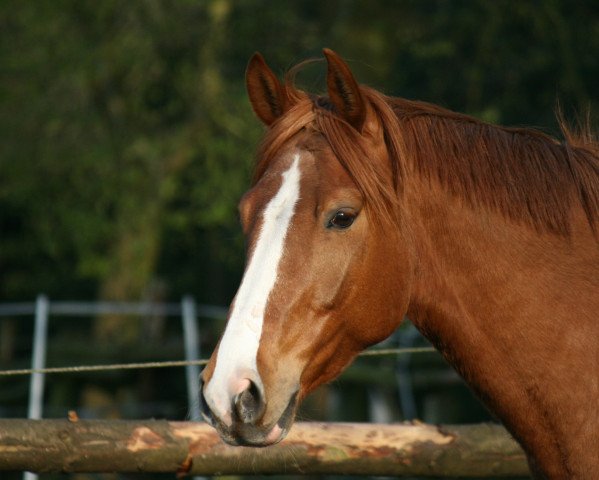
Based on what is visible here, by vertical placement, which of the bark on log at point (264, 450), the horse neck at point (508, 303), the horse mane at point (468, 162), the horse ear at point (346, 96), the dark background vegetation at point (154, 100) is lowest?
the bark on log at point (264, 450)

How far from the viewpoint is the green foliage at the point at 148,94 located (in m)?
10.9

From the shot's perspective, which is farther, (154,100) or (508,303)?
(154,100)

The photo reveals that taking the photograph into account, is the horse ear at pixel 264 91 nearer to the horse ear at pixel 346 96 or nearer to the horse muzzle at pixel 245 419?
the horse ear at pixel 346 96

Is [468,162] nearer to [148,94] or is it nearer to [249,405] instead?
[249,405]

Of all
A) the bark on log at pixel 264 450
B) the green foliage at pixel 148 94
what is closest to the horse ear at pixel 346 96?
the bark on log at pixel 264 450

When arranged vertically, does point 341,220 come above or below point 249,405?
above

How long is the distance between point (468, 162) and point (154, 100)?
364 inches

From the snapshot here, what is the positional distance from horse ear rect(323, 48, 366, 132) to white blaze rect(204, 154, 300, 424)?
0.23 m

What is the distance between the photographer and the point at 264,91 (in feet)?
10.4

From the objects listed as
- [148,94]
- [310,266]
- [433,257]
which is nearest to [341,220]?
[310,266]

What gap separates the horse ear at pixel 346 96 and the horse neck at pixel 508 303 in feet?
0.91

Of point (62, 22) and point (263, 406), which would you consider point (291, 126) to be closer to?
point (263, 406)

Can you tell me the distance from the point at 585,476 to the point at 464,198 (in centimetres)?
89

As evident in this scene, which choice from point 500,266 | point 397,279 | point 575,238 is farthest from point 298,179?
point 575,238
